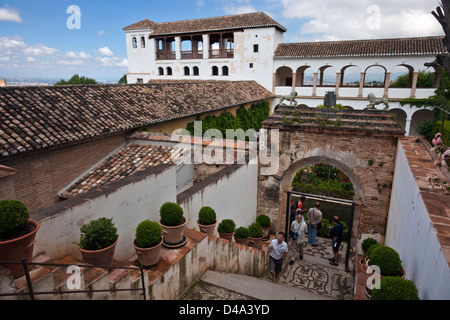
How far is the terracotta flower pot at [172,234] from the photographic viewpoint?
467cm

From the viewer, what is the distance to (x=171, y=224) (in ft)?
15.5

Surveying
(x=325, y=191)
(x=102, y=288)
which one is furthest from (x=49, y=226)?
(x=325, y=191)

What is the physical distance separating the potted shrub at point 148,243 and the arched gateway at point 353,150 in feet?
20.4

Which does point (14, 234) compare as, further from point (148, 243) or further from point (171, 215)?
point (171, 215)

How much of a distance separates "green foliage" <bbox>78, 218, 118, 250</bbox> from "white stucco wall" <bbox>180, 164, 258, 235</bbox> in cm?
226

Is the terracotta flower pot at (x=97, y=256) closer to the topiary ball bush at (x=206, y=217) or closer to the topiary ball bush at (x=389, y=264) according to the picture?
the topiary ball bush at (x=206, y=217)

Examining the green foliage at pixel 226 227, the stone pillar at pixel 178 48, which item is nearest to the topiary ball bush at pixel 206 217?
the green foliage at pixel 226 227

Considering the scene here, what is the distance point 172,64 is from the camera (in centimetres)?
3316

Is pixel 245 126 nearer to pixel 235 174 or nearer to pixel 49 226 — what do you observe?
pixel 235 174

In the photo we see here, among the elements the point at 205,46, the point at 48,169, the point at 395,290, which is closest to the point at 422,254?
the point at 395,290

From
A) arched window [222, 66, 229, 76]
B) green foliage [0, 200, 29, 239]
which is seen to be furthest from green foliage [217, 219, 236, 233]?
arched window [222, 66, 229, 76]

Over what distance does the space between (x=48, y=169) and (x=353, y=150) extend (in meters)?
8.87

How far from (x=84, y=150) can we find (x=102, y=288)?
256 inches
